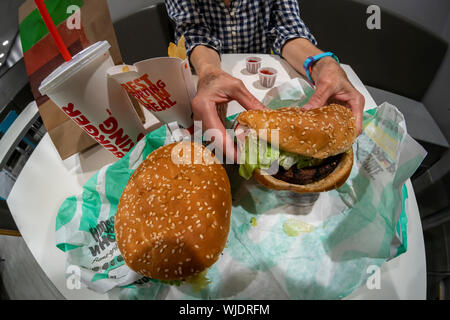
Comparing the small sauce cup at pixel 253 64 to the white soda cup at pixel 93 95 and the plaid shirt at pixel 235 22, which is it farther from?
the white soda cup at pixel 93 95

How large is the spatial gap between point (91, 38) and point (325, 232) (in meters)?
1.27

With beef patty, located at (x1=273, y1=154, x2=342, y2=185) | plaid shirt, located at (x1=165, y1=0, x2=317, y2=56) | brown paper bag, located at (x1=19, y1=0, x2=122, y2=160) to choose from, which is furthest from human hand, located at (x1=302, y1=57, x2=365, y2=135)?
brown paper bag, located at (x1=19, y1=0, x2=122, y2=160)

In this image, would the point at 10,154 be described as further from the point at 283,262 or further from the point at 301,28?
the point at 301,28

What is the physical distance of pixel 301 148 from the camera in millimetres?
947

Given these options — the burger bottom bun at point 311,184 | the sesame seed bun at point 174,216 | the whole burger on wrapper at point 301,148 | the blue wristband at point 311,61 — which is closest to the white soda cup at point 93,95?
the sesame seed bun at point 174,216

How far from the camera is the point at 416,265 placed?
927mm

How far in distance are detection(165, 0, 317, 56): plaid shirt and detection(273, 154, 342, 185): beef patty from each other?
103 centimetres

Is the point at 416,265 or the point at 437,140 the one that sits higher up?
the point at 416,265

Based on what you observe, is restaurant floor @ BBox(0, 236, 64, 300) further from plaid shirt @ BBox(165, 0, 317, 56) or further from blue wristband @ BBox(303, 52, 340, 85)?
blue wristband @ BBox(303, 52, 340, 85)

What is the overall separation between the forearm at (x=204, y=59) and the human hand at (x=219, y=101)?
173mm

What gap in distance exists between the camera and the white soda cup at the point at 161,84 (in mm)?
828

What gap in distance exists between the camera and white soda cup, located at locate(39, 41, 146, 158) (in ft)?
2.48

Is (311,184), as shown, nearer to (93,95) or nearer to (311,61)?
(311,61)
